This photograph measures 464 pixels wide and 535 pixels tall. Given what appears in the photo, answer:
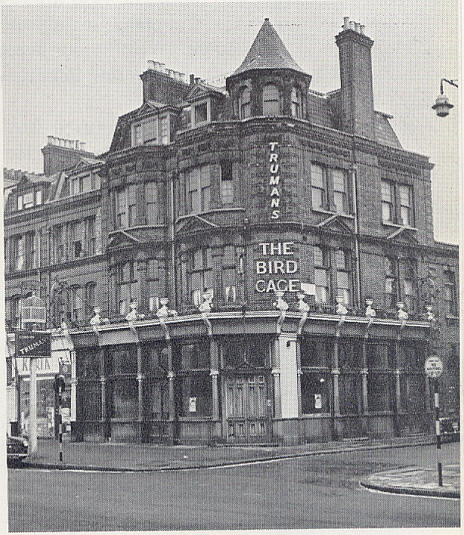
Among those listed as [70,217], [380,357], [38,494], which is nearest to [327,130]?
[380,357]

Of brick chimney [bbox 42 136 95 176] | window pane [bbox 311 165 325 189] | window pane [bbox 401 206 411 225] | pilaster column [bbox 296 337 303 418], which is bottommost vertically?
pilaster column [bbox 296 337 303 418]

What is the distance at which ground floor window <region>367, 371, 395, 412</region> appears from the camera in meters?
34.7

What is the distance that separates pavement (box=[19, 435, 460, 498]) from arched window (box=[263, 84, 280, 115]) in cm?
1184

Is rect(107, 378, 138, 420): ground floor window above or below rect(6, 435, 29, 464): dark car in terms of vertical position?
above

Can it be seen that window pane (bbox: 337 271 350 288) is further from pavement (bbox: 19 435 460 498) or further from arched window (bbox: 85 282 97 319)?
arched window (bbox: 85 282 97 319)

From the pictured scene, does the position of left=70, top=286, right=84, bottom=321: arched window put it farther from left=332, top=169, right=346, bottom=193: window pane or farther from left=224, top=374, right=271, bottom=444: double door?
left=332, top=169, right=346, bottom=193: window pane

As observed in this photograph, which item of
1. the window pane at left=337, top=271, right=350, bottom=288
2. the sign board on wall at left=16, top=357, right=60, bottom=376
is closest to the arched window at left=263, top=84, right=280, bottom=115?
the window pane at left=337, top=271, right=350, bottom=288

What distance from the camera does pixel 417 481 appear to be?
2197 cm

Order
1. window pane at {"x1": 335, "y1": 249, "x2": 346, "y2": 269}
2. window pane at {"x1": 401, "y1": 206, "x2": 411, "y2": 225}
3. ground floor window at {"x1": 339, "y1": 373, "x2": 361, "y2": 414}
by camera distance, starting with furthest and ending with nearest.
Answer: window pane at {"x1": 401, "y1": 206, "x2": 411, "y2": 225} < window pane at {"x1": 335, "y1": 249, "x2": 346, "y2": 269} < ground floor window at {"x1": 339, "y1": 373, "x2": 361, "y2": 414}

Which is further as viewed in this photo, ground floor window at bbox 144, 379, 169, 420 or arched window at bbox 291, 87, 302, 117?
ground floor window at bbox 144, 379, 169, 420

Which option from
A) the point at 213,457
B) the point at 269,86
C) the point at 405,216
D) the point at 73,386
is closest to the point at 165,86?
the point at 269,86

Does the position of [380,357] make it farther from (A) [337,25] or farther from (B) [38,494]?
(B) [38,494]

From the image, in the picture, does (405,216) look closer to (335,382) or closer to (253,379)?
(335,382)

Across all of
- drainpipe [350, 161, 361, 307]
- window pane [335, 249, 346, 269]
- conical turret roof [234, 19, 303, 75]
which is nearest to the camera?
conical turret roof [234, 19, 303, 75]
